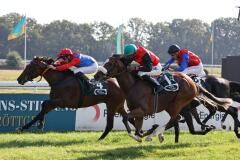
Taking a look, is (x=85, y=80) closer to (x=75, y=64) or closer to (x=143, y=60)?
(x=75, y=64)

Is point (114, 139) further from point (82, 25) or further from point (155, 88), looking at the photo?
point (82, 25)

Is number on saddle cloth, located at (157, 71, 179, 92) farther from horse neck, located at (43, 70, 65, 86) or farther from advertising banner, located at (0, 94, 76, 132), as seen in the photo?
advertising banner, located at (0, 94, 76, 132)

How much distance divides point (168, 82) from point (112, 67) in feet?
4.40

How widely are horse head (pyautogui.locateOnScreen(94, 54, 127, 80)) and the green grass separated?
53.7 inches

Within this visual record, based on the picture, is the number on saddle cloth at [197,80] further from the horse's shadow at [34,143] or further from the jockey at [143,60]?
the horse's shadow at [34,143]

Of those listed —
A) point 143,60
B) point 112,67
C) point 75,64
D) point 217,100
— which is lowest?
point 217,100

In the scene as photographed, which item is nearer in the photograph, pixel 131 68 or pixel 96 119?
pixel 131 68

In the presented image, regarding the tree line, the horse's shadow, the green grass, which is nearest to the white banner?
the green grass

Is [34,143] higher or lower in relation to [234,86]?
lower

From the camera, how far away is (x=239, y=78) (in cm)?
1652

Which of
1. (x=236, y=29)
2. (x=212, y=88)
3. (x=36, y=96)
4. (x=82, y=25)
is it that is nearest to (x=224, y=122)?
(x=212, y=88)

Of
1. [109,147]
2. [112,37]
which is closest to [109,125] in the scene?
[109,147]

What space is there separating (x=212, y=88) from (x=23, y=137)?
15.2 ft

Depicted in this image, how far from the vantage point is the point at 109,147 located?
10.2 meters
